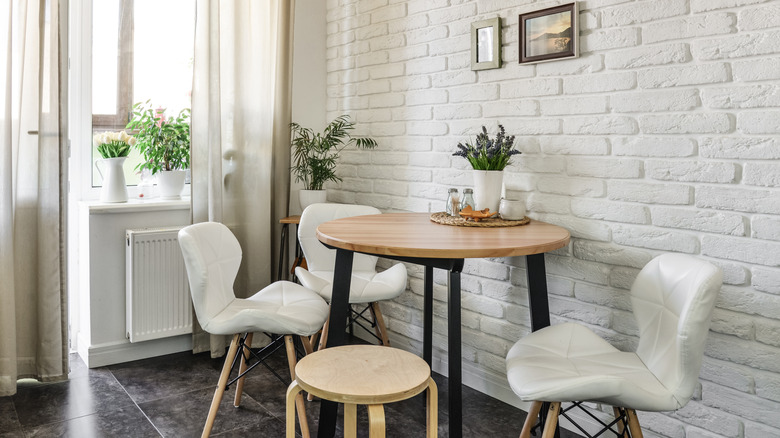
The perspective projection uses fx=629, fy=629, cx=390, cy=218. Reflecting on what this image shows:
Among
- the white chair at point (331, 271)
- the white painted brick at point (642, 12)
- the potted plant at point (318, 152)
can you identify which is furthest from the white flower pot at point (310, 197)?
the white painted brick at point (642, 12)

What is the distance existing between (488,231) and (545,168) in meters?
0.45

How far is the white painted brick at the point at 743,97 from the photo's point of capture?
1858mm

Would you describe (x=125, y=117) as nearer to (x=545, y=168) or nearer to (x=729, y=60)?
(x=545, y=168)

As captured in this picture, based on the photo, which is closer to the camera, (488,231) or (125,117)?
(488,231)

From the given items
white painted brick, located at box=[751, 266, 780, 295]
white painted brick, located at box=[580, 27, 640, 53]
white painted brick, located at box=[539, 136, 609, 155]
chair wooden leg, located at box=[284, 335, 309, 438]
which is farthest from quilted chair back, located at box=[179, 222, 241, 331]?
white painted brick, located at box=[751, 266, 780, 295]

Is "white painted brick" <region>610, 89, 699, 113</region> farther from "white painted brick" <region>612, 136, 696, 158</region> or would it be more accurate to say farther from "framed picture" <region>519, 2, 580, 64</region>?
"framed picture" <region>519, 2, 580, 64</region>

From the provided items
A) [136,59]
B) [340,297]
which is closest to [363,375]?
[340,297]

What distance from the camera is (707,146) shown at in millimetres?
2020

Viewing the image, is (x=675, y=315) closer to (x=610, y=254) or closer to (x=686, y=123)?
(x=610, y=254)

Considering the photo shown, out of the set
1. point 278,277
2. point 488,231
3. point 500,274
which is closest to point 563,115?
point 488,231

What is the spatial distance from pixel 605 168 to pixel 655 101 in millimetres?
298

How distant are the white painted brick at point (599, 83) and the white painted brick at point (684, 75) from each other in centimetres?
5

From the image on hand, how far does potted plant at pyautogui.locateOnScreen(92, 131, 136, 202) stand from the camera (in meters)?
3.10

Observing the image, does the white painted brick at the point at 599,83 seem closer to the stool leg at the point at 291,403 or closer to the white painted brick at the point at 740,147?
the white painted brick at the point at 740,147
